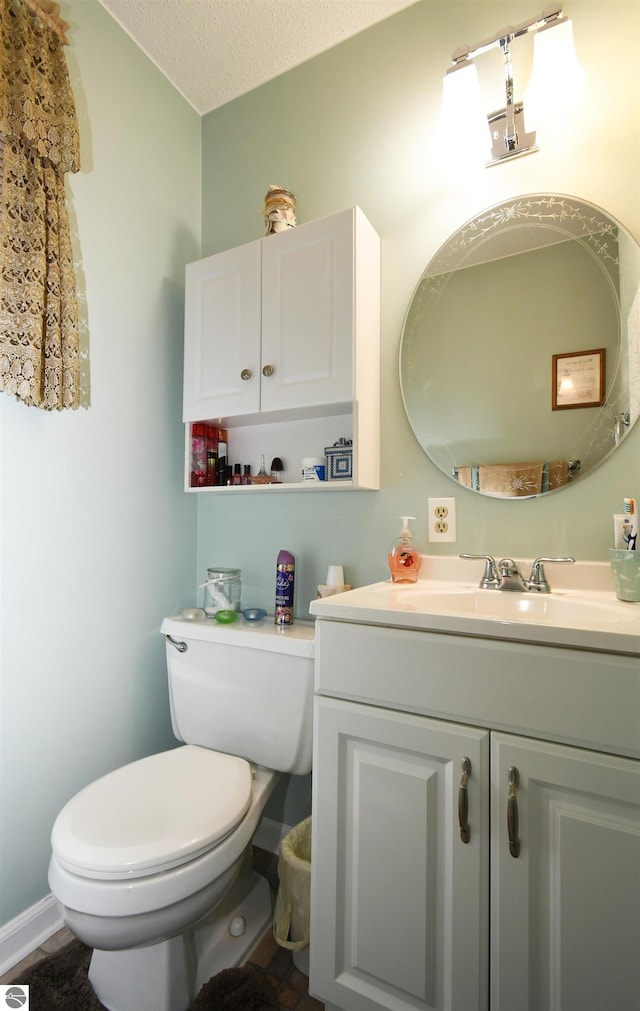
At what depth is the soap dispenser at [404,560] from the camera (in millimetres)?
1239

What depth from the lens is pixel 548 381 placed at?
1156mm

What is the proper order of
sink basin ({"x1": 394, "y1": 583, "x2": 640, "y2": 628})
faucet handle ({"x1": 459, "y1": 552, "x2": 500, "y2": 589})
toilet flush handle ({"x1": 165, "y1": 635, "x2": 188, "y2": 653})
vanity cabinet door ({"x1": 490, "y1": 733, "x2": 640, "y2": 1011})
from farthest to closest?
toilet flush handle ({"x1": 165, "y1": 635, "x2": 188, "y2": 653}) → faucet handle ({"x1": 459, "y1": 552, "x2": 500, "y2": 589}) → sink basin ({"x1": 394, "y1": 583, "x2": 640, "y2": 628}) → vanity cabinet door ({"x1": 490, "y1": 733, "x2": 640, "y2": 1011})

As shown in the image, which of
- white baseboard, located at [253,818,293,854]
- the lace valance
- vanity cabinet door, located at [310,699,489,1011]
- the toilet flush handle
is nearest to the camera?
vanity cabinet door, located at [310,699,489,1011]

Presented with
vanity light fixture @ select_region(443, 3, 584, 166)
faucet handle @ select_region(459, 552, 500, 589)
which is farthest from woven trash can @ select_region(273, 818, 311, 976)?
vanity light fixture @ select_region(443, 3, 584, 166)

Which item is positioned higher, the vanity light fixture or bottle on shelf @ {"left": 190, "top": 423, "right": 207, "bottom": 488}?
the vanity light fixture

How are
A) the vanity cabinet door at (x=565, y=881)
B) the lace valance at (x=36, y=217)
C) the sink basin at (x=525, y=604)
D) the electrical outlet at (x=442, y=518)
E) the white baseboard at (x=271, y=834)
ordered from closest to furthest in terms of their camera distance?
the vanity cabinet door at (x=565, y=881) → the sink basin at (x=525, y=604) → the lace valance at (x=36, y=217) → the electrical outlet at (x=442, y=518) → the white baseboard at (x=271, y=834)

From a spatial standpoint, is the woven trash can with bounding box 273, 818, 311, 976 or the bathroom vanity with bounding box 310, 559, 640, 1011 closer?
the bathroom vanity with bounding box 310, 559, 640, 1011

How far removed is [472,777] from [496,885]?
0.55 feet

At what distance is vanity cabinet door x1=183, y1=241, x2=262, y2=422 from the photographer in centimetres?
136

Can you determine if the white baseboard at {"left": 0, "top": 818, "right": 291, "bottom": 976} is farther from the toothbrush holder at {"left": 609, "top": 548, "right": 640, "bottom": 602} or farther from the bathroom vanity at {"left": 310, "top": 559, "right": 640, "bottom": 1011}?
the toothbrush holder at {"left": 609, "top": 548, "right": 640, "bottom": 602}

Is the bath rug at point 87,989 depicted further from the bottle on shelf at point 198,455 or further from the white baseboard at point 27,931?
the bottle on shelf at point 198,455

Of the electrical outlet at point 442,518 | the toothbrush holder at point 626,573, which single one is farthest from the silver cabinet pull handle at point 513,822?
the electrical outlet at point 442,518

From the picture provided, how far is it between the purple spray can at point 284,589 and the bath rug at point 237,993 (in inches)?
30.6

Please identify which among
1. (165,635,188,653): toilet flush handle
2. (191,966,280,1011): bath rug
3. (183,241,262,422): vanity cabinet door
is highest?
(183,241,262,422): vanity cabinet door
